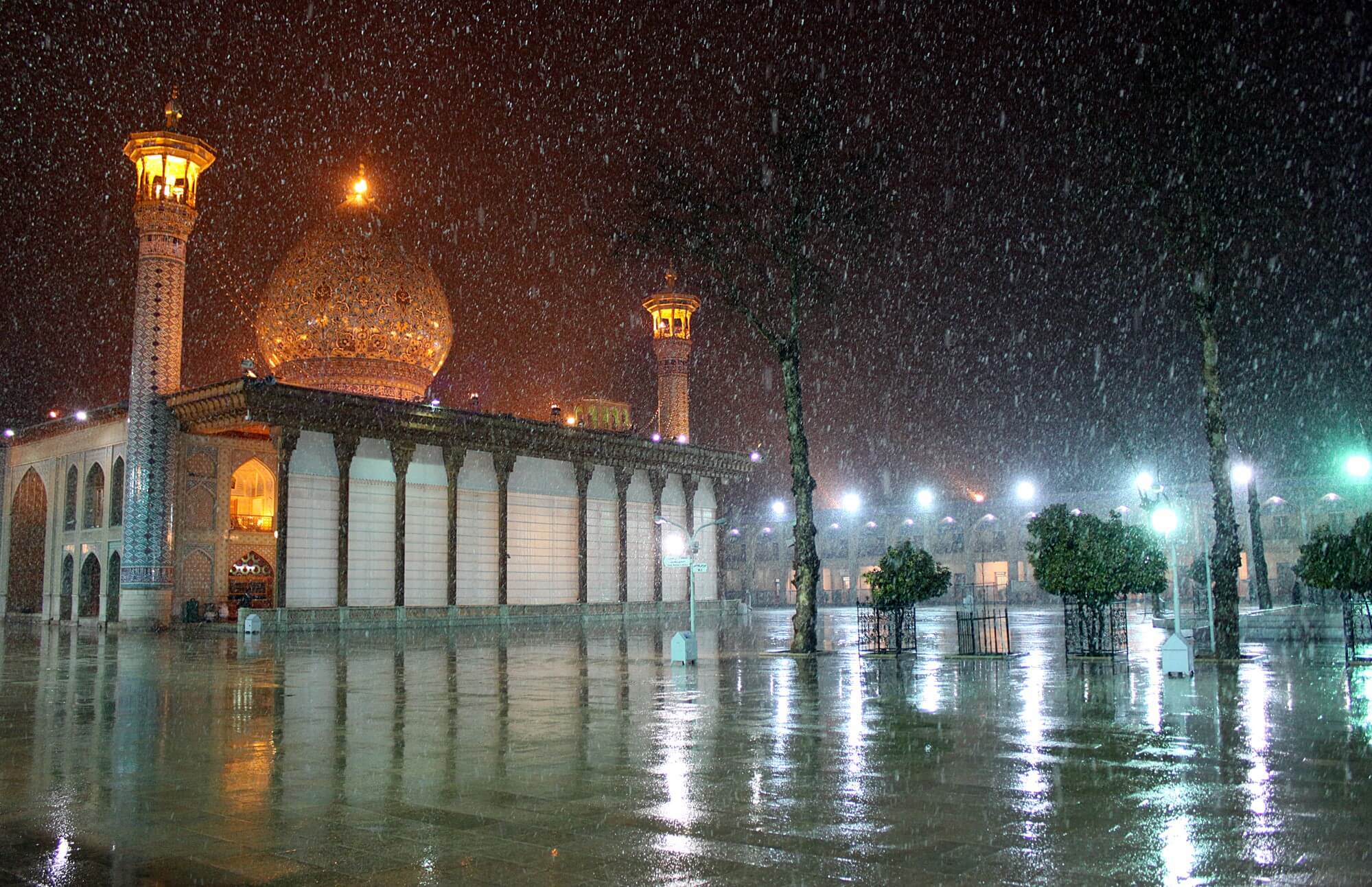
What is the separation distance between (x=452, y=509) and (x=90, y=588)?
47.0ft

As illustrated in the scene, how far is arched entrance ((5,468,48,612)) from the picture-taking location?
49281 mm

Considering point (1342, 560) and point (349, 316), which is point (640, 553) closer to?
point (349, 316)

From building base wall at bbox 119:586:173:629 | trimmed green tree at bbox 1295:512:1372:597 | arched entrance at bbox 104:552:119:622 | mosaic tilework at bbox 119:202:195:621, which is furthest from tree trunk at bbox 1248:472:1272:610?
arched entrance at bbox 104:552:119:622

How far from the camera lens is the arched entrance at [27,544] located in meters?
49.3

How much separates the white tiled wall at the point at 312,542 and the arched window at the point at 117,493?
22.4 feet

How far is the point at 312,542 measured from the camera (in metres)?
41.7

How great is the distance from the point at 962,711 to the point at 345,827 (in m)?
7.68

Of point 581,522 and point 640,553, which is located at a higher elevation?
point 581,522

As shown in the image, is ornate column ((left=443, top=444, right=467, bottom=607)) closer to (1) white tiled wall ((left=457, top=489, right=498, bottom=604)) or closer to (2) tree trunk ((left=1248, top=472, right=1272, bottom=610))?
(1) white tiled wall ((left=457, top=489, right=498, bottom=604))

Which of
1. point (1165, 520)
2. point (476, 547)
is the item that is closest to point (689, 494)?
point (476, 547)

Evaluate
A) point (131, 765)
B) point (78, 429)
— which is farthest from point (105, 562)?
point (131, 765)

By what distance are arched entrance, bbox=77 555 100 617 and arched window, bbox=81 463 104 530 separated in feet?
4.52

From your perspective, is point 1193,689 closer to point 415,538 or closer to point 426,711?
point 426,711

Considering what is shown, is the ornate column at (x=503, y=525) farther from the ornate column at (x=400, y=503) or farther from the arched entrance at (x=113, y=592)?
the arched entrance at (x=113, y=592)
